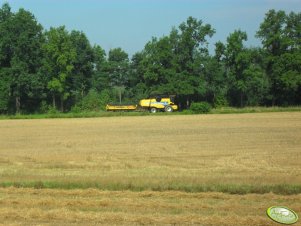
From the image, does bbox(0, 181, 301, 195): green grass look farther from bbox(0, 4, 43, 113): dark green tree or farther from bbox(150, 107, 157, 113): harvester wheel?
bbox(0, 4, 43, 113): dark green tree

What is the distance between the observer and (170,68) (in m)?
68.4

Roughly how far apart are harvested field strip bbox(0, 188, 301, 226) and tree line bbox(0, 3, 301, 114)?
53.7 metres

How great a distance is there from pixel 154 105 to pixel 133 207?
47.3m

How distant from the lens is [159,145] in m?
23.7

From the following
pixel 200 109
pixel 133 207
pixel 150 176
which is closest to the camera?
pixel 133 207

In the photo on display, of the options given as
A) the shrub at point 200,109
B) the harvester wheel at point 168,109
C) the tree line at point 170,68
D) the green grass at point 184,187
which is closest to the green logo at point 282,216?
the green grass at point 184,187

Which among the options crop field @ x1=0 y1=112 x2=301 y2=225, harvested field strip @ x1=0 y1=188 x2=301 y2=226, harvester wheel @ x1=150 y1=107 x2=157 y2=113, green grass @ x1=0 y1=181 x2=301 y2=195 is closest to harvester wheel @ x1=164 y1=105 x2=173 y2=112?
harvester wheel @ x1=150 y1=107 x2=157 y2=113

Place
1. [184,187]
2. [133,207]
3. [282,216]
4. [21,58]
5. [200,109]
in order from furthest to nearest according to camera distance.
A: [21,58] < [200,109] < [184,187] < [133,207] < [282,216]

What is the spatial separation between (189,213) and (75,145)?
17.0 meters

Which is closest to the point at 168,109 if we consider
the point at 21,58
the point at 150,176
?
the point at 21,58

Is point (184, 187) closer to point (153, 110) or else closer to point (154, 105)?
point (153, 110)

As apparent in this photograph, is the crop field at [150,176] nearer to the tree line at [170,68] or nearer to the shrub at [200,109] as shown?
the shrub at [200,109]

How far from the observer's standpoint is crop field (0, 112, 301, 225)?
792 centimetres

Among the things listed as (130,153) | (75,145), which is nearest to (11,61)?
(75,145)
